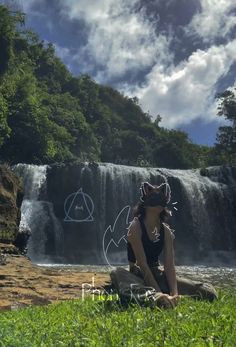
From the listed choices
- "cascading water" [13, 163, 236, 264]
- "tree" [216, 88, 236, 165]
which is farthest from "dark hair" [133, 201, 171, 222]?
"tree" [216, 88, 236, 165]

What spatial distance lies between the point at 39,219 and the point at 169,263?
20.7 metres

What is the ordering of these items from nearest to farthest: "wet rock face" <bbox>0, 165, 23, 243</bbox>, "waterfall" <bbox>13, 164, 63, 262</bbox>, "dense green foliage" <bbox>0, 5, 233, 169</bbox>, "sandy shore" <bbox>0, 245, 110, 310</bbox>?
"sandy shore" <bbox>0, 245, 110, 310</bbox> < "wet rock face" <bbox>0, 165, 23, 243</bbox> < "waterfall" <bbox>13, 164, 63, 262</bbox> < "dense green foliage" <bbox>0, 5, 233, 169</bbox>

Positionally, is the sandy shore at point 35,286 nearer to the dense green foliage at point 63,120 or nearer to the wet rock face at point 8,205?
the wet rock face at point 8,205

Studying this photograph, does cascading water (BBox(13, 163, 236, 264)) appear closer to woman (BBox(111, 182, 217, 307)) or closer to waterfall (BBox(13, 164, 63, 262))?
waterfall (BBox(13, 164, 63, 262))

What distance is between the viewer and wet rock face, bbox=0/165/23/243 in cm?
1302

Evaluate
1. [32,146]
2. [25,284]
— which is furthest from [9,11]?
[25,284]

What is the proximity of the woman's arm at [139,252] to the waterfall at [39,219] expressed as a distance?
18.6 metres

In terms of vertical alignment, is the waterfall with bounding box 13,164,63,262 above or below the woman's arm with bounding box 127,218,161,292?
above

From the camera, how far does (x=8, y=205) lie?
1372 centimetres

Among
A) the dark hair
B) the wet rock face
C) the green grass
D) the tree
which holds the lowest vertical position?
the green grass

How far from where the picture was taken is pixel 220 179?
31.3 meters

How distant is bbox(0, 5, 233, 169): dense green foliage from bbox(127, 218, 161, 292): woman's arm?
2624 centimetres

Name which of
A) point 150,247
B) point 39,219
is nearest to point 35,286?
point 150,247

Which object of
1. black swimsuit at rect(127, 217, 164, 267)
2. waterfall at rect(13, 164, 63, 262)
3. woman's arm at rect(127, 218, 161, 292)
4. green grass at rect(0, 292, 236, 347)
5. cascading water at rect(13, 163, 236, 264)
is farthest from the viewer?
cascading water at rect(13, 163, 236, 264)
